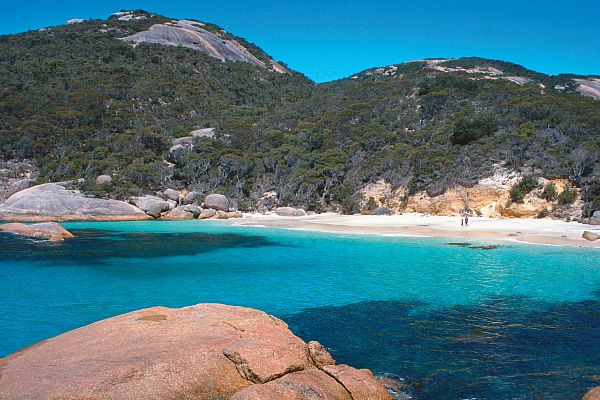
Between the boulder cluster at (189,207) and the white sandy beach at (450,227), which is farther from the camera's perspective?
the boulder cluster at (189,207)

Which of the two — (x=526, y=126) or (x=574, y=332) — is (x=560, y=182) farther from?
(x=574, y=332)

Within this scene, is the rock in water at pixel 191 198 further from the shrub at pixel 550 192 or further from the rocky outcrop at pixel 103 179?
the shrub at pixel 550 192

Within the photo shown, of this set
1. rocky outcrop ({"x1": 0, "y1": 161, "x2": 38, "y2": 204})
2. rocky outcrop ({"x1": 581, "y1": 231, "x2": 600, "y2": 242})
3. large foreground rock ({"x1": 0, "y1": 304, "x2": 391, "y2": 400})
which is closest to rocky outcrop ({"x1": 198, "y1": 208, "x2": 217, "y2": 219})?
rocky outcrop ({"x1": 0, "y1": 161, "x2": 38, "y2": 204})

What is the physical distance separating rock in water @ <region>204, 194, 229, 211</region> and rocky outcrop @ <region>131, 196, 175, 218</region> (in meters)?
3.52

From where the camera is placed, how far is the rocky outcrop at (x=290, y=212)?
42.6 m

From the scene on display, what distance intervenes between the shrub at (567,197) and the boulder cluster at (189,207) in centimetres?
2647

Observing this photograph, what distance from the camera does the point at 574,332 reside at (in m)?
9.75

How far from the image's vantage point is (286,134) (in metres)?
57.3

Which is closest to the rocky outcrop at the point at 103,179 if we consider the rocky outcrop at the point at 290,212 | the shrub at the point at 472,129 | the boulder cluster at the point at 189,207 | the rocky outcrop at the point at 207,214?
the boulder cluster at the point at 189,207

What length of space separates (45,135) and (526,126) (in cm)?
5327

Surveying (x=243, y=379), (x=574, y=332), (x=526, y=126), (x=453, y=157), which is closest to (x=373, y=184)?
(x=453, y=157)

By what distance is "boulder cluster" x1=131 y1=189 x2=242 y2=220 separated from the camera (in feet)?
136

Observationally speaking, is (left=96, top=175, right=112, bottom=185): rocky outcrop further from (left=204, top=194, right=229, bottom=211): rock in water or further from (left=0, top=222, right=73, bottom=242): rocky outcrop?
(left=0, top=222, right=73, bottom=242): rocky outcrop

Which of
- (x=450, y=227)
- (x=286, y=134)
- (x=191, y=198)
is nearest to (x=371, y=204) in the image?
(x=450, y=227)
